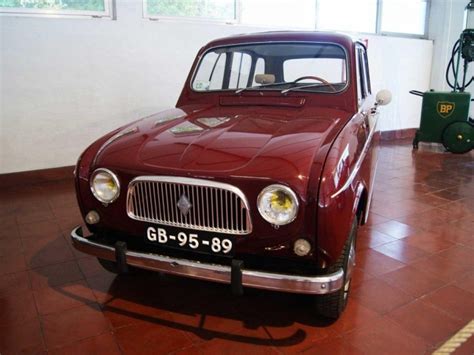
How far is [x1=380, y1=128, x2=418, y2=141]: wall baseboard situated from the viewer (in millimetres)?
7895

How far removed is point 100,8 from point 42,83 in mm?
1115

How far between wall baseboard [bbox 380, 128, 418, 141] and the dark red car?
573 cm

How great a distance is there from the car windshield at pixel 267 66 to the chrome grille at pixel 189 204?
1203 mm

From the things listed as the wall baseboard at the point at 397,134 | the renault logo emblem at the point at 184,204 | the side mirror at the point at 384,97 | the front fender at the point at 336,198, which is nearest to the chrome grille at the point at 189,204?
the renault logo emblem at the point at 184,204

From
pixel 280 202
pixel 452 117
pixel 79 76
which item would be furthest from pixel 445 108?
pixel 280 202

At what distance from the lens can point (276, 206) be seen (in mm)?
1739

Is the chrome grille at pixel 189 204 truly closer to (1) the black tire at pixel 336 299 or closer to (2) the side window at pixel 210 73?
(1) the black tire at pixel 336 299

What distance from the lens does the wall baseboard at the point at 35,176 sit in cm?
460

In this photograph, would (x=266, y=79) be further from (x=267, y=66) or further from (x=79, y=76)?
(x=79, y=76)

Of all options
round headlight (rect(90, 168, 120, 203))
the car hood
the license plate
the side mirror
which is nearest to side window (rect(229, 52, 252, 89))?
the car hood

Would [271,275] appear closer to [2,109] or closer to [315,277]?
[315,277]

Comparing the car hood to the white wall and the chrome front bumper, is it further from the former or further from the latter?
the white wall

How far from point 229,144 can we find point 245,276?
0.63 metres

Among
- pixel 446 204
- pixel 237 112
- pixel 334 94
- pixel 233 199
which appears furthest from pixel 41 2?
pixel 446 204
